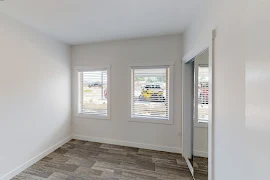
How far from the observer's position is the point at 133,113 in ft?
10.6

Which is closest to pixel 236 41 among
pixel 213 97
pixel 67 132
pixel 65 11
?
pixel 213 97

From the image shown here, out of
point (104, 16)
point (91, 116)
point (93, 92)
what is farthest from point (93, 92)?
point (104, 16)

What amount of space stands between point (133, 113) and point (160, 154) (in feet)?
3.63

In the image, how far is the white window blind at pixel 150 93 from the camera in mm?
3027

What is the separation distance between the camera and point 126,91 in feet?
10.5

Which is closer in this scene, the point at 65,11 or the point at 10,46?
the point at 65,11

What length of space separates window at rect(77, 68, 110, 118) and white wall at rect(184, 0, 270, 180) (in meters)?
2.62

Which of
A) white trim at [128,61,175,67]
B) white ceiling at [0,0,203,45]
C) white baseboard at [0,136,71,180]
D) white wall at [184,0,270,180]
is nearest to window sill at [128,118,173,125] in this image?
white trim at [128,61,175,67]

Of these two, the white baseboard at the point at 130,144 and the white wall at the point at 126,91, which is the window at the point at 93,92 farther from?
the white baseboard at the point at 130,144

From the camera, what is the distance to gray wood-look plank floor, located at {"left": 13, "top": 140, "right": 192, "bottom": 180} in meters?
2.16

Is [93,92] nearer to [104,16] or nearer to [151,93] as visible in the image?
[151,93]

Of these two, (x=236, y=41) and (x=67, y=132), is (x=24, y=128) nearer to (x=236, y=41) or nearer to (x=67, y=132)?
(x=67, y=132)

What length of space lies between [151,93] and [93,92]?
1623mm

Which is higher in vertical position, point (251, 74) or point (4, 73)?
point (4, 73)
